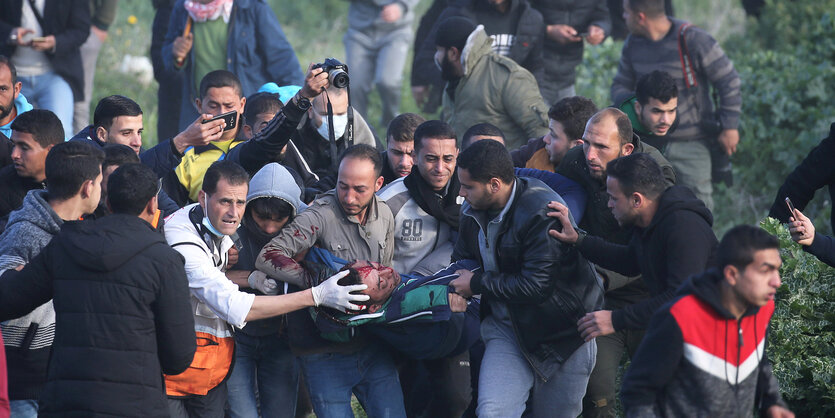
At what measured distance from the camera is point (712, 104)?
9352mm

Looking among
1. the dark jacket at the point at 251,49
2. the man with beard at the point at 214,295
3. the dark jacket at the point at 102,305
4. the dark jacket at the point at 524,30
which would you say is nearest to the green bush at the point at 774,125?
the dark jacket at the point at 524,30

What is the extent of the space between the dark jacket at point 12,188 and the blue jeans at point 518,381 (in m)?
2.76

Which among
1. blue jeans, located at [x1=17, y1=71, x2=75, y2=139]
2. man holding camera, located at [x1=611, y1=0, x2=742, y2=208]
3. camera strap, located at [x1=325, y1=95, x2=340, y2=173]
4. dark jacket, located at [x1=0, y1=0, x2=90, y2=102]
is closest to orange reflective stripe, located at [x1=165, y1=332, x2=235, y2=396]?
camera strap, located at [x1=325, y1=95, x2=340, y2=173]

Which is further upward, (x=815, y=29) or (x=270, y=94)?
(x=270, y=94)

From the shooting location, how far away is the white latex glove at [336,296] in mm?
5660

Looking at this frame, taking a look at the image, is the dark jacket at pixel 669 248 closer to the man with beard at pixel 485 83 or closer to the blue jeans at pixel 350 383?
the blue jeans at pixel 350 383

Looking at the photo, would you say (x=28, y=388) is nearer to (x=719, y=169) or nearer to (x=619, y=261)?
(x=619, y=261)

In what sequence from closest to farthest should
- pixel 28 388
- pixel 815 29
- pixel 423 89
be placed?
pixel 28 388, pixel 423 89, pixel 815 29

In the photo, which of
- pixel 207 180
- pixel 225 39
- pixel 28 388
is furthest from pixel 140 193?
pixel 225 39

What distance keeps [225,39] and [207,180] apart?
14.1 feet

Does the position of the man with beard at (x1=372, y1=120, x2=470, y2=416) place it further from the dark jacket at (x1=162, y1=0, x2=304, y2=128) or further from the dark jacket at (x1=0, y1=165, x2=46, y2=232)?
the dark jacket at (x1=162, y1=0, x2=304, y2=128)

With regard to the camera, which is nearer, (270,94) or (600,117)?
(600,117)

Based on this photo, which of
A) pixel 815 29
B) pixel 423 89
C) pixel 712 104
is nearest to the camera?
pixel 712 104

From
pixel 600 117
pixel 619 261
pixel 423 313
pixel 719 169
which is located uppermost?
pixel 600 117
